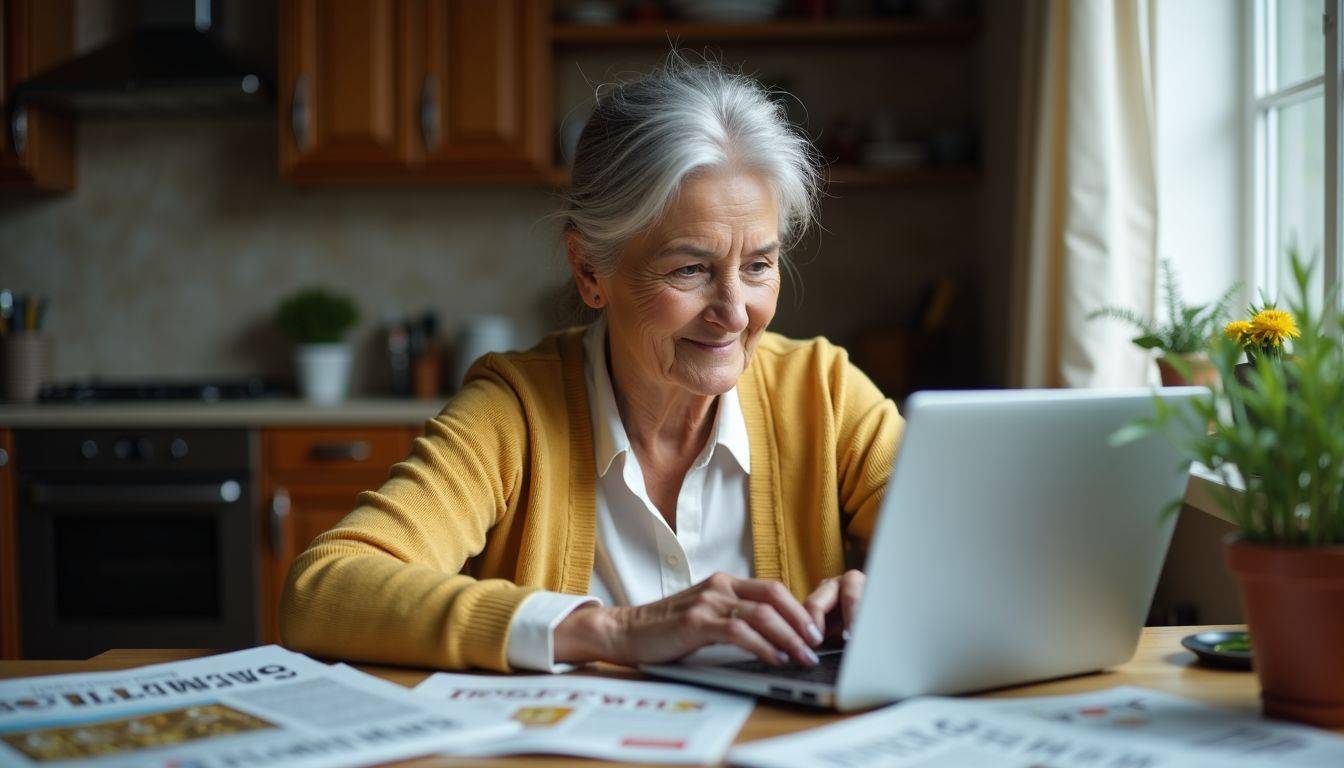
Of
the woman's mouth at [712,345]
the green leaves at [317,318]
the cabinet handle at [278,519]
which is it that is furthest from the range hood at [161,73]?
the woman's mouth at [712,345]

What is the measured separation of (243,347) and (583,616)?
312 cm

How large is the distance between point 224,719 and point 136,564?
262 cm

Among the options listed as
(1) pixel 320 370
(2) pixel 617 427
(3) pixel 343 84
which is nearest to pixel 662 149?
(2) pixel 617 427

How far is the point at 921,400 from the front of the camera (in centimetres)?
81

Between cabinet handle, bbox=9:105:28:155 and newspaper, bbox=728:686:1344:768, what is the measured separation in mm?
3464

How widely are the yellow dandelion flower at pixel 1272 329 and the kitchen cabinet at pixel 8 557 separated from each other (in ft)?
10.1

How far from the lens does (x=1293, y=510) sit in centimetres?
83

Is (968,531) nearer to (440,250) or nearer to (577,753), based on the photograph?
(577,753)

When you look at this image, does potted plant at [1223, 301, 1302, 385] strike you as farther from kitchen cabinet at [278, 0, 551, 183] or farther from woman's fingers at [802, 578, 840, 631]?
kitchen cabinet at [278, 0, 551, 183]

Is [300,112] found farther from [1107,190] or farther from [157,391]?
[1107,190]

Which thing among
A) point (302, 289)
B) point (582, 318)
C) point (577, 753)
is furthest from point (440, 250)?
point (577, 753)

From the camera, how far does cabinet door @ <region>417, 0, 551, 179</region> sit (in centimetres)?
338

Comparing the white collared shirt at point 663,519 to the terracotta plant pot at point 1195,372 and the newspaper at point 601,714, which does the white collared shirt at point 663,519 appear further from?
the terracotta plant pot at point 1195,372

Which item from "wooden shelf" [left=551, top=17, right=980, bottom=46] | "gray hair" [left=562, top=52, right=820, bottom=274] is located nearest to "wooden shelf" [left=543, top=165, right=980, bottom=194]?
"wooden shelf" [left=551, top=17, right=980, bottom=46]
